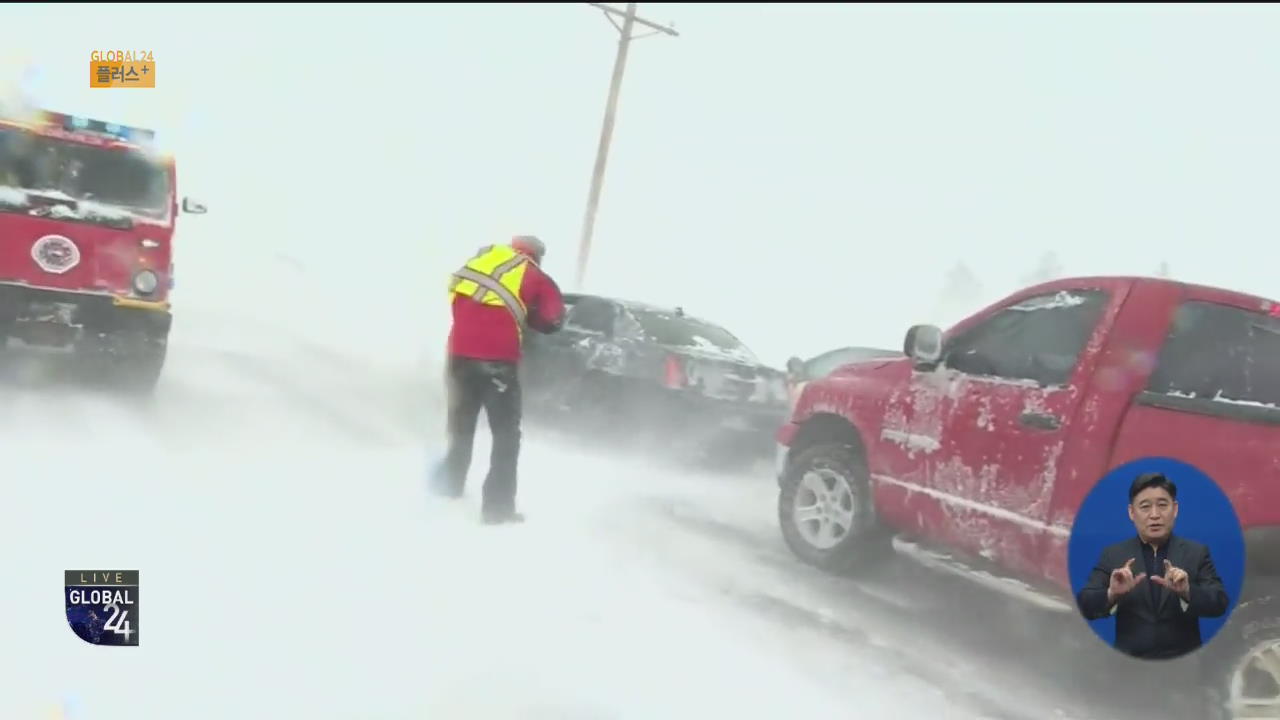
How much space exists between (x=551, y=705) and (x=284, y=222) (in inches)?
1243

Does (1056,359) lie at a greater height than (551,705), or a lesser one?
greater

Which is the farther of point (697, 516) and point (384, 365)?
point (384, 365)

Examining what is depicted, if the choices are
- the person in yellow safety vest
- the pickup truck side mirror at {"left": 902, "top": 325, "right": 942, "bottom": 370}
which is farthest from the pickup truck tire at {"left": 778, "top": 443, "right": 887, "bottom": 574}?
the person in yellow safety vest

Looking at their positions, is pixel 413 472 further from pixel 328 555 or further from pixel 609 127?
pixel 609 127

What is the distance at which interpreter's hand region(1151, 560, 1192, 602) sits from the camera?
263 cm

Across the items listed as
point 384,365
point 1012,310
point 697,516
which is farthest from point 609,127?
point 1012,310

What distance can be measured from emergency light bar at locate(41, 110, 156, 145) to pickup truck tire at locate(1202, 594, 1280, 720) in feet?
26.0

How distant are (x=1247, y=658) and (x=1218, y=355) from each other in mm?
1245

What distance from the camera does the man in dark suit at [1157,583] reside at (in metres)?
2.64

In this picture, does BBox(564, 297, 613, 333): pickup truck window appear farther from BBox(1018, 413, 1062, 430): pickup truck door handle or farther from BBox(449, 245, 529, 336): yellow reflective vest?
BBox(1018, 413, 1062, 430): pickup truck door handle

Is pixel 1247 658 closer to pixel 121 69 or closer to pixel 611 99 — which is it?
pixel 121 69

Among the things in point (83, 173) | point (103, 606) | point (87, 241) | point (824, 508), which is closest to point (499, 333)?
point (824, 508)

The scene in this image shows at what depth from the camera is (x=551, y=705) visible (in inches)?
125

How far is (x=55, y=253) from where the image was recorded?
22.2 ft
